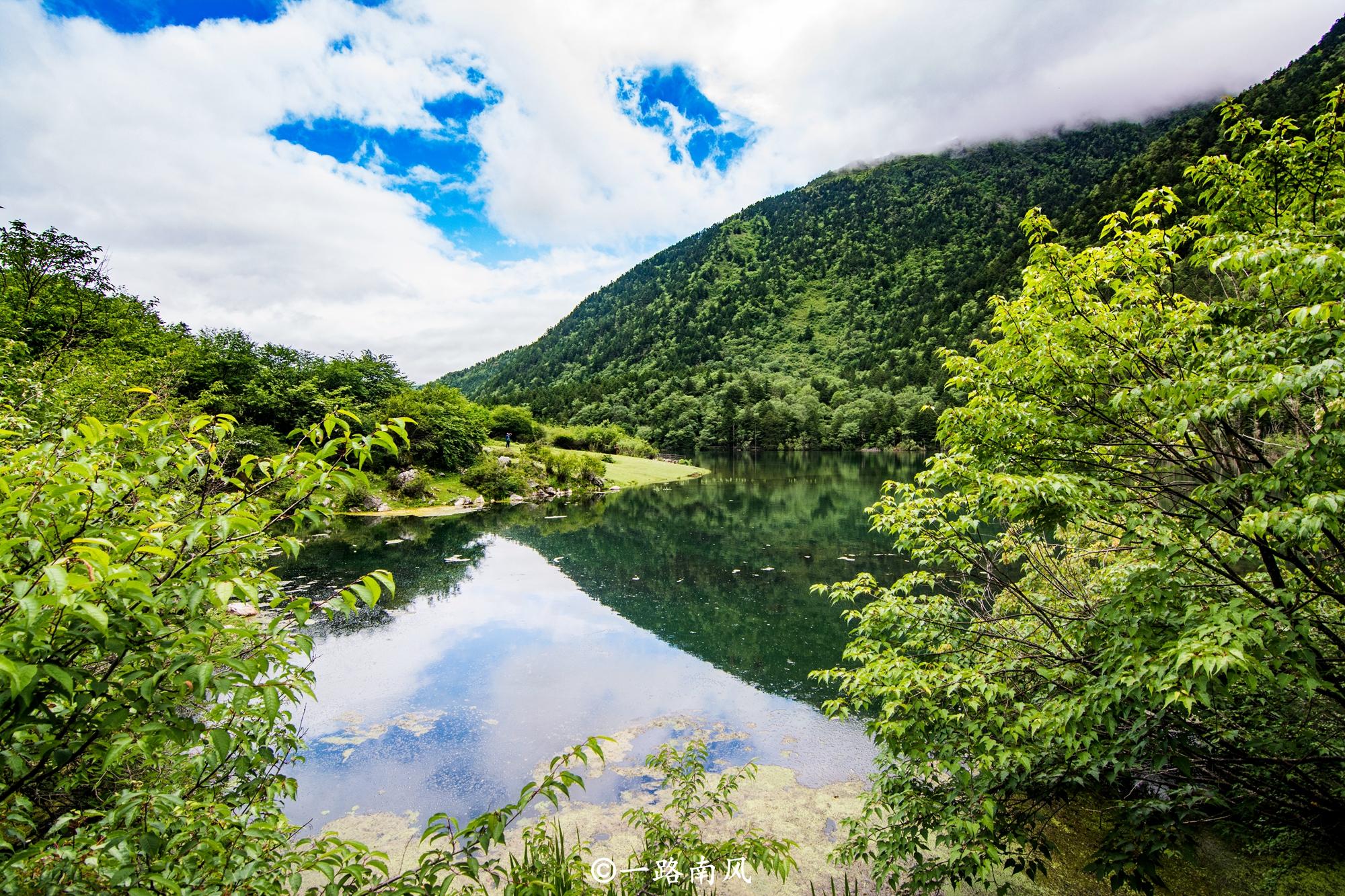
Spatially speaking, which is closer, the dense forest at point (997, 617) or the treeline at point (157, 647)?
the treeline at point (157, 647)

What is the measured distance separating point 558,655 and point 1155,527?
1507 centimetres

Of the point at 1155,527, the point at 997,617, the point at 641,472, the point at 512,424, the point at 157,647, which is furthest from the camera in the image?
the point at 512,424

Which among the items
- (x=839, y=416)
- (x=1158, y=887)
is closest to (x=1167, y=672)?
(x=1158, y=887)

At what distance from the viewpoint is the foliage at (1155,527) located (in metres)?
4.47

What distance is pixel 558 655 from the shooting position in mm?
17188

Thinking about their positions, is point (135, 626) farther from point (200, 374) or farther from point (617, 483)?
point (617, 483)

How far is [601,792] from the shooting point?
Answer: 10.2 meters

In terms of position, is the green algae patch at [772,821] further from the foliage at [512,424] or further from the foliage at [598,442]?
the foliage at [598,442]

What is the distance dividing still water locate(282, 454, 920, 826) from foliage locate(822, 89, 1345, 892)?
534 cm

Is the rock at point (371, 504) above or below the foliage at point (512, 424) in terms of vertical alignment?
below

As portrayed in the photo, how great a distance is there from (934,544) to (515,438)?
72.1m

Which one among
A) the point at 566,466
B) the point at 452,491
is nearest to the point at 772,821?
the point at 452,491

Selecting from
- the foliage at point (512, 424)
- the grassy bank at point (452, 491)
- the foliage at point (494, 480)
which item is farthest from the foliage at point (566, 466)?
the foliage at point (512, 424)

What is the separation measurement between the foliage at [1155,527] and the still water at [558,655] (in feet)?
17.5
